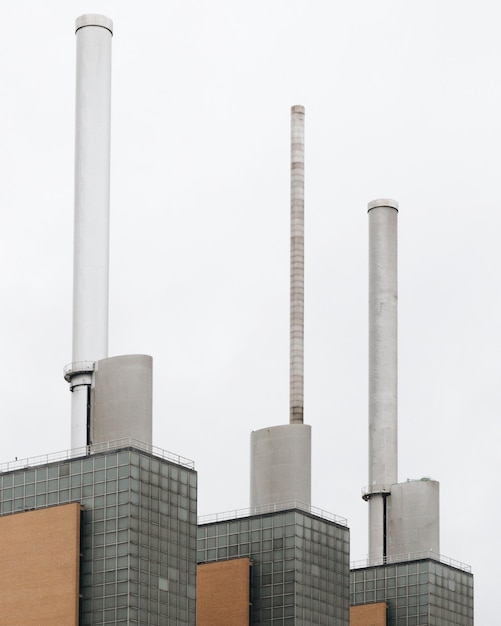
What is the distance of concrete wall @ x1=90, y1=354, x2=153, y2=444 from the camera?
108m

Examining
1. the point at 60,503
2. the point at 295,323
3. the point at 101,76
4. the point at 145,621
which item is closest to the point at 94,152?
the point at 101,76

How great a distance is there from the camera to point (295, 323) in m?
132

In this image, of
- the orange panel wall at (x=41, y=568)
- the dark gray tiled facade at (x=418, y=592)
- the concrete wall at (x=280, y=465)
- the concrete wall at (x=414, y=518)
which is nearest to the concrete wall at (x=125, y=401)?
the orange panel wall at (x=41, y=568)

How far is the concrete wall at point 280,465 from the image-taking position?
12306cm

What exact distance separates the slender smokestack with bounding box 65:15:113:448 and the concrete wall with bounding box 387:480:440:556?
36.2m

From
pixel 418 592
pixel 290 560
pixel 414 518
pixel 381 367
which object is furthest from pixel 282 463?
pixel 381 367

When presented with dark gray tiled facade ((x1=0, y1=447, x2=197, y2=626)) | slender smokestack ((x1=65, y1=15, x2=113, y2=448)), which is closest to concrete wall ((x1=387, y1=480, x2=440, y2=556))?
slender smokestack ((x1=65, y1=15, x2=113, y2=448))

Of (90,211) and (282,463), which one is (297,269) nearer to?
(282,463)

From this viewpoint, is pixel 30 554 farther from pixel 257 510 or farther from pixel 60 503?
pixel 257 510

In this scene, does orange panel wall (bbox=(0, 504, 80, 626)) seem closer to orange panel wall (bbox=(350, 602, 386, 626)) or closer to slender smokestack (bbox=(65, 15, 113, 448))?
slender smokestack (bbox=(65, 15, 113, 448))

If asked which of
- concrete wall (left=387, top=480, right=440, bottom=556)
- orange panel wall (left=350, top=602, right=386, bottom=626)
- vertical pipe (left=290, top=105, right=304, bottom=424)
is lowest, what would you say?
orange panel wall (left=350, top=602, right=386, bottom=626)

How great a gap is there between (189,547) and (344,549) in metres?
21.0

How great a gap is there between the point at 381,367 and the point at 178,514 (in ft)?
157

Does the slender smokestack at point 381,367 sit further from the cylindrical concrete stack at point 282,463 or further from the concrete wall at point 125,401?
the concrete wall at point 125,401
